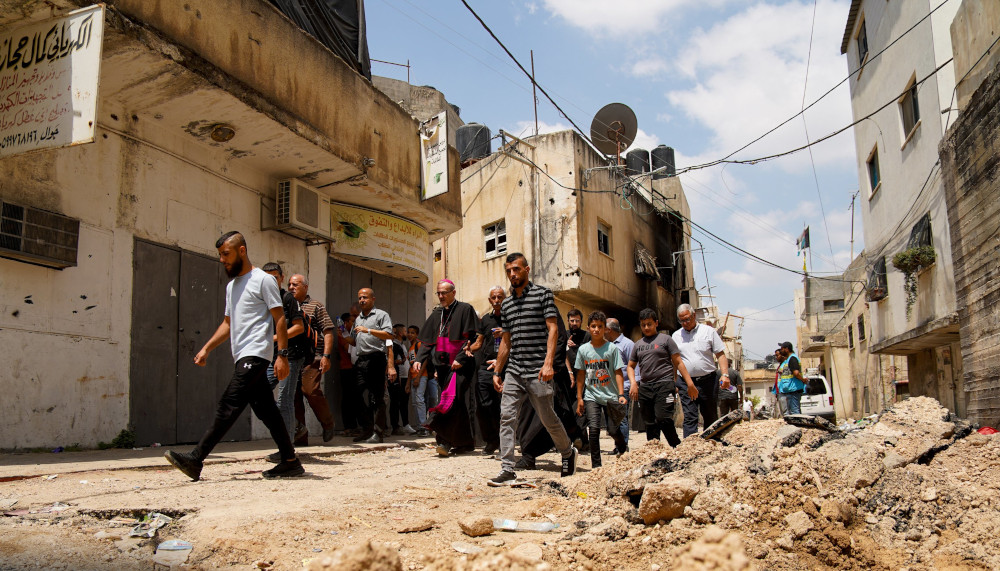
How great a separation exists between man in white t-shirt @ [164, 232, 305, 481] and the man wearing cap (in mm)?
9653

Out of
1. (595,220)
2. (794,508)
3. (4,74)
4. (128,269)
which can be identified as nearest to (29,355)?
(128,269)

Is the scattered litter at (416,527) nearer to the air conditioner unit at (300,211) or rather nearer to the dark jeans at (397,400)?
the dark jeans at (397,400)

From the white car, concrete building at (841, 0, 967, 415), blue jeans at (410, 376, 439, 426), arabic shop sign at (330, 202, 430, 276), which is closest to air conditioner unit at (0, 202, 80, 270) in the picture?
arabic shop sign at (330, 202, 430, 276)

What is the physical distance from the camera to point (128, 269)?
775 centimetres

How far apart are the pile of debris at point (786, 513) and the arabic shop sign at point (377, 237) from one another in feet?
26.1

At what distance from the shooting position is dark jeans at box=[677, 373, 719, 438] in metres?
7.43

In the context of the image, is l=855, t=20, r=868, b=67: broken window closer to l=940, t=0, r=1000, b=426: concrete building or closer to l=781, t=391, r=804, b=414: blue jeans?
l=940, t=0, r=1000, b=426: concrete building

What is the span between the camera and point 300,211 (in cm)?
1041

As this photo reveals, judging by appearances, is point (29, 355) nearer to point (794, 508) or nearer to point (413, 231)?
point (794, 508)

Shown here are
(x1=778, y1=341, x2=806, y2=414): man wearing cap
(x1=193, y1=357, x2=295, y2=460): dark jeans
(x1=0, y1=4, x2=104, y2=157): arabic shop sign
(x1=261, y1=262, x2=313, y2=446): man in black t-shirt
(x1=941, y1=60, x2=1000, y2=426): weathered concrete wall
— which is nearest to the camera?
(x1=193, y1=357, x2=295, y2=460): dark jeans

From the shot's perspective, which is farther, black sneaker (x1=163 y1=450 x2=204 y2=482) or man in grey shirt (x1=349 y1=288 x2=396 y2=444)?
man in grey shirt (x1=349 y1=288 x2=396 y2=444)

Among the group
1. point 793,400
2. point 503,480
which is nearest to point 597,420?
point 503,480

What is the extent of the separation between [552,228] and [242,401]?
17582mm

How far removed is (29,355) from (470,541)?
17.5 ft
